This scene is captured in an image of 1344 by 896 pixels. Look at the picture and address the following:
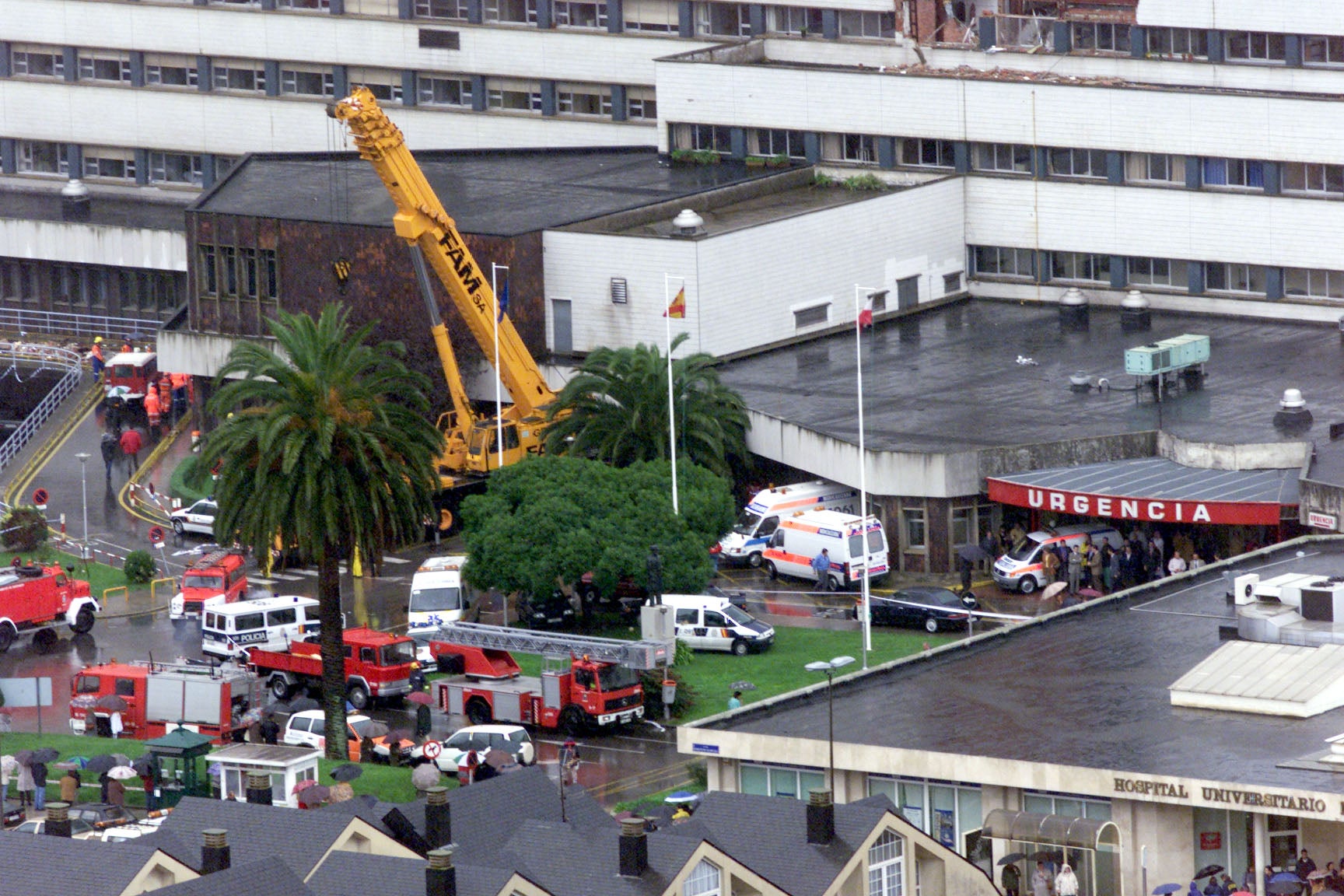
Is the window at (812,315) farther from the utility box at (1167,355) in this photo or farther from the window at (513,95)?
the window at (513,95)

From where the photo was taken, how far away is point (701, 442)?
3676 inches

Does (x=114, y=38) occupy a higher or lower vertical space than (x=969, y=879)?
higher

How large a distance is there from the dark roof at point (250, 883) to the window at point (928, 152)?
206 feet

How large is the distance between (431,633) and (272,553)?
436 inches

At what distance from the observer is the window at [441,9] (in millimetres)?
125688

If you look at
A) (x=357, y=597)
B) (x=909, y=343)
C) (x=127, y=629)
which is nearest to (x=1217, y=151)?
→ (x=909, y=343)

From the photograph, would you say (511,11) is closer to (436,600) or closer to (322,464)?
(436,600)

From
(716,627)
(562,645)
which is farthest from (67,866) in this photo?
(716,627)

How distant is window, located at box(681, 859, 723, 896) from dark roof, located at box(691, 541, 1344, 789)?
333 inches

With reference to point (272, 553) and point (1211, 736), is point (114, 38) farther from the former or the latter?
point (1211, 736)

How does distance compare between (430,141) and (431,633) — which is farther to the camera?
(430,141)

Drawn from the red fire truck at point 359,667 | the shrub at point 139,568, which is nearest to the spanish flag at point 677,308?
the red fire truck at point 359,667

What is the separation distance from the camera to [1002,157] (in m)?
110

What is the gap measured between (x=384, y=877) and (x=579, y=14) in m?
74.9
